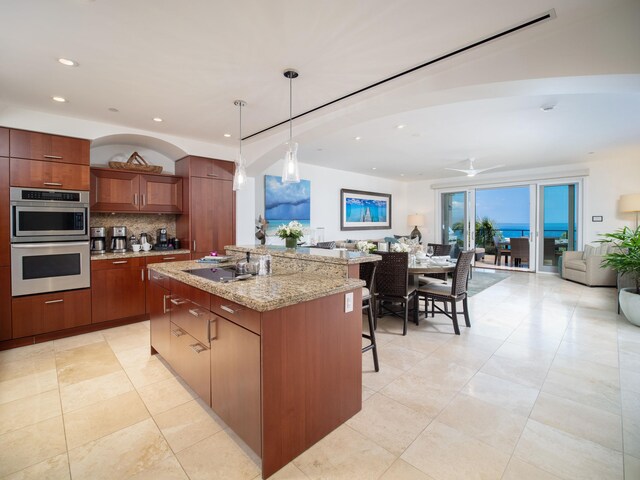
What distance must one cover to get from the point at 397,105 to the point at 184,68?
1897 mm

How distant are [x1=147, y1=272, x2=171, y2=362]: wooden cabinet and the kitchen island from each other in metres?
0.40

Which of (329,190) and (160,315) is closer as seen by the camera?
(160,315)

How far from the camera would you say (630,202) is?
594 cm

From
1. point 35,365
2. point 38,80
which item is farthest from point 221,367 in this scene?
point 38,80

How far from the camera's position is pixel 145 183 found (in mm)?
4223

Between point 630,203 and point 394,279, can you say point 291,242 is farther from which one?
point 630,203

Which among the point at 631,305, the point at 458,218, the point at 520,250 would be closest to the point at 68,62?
the point at 631,305

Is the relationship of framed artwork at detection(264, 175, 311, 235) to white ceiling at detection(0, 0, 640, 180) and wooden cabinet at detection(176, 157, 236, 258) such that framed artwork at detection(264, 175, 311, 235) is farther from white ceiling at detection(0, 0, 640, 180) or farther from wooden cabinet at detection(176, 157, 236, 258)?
white ceiling at detection(0, 0, 640, 180)

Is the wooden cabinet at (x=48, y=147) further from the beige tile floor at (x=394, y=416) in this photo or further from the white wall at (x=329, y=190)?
the white wall at (x=329, y=190)

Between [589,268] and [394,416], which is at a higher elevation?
[589,268]

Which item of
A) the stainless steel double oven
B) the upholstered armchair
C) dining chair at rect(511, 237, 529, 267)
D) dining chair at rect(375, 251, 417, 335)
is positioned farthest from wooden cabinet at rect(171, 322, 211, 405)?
dining chair at rect(511, 237, 529, 267)

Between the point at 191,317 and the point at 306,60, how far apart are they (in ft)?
6.99

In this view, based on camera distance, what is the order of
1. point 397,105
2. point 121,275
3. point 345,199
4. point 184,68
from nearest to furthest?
point 184,68
point 397,105
point 121,275
point 345,199

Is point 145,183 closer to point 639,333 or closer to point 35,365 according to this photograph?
point 35,365
